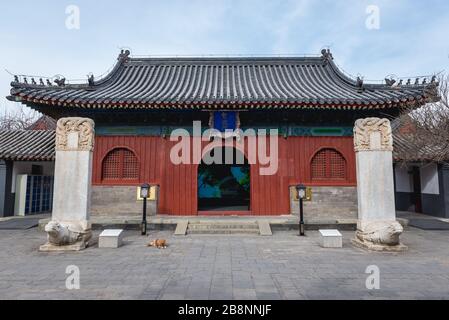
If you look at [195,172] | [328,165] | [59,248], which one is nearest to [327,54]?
[328,165]

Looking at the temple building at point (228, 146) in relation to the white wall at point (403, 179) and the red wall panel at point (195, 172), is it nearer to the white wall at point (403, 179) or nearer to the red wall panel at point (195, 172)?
the red wall panel at point (195, 172)

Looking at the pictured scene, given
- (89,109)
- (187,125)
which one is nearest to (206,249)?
(187,125)

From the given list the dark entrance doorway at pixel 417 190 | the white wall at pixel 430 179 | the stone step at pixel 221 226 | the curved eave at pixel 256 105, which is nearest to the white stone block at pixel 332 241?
the stone step at pixel 221 226

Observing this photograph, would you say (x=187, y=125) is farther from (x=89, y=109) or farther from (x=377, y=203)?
(x=377, y=203)

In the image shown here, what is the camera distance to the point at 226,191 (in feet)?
46.4

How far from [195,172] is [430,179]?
11.0m

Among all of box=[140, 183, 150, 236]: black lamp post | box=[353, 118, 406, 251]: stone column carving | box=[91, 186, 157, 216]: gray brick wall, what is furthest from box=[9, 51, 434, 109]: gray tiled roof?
box=[91, 186, 157, 216]: gray brick wall

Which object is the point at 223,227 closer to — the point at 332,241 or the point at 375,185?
the point at 332,241

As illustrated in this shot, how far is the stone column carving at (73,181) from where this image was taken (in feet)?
23.1

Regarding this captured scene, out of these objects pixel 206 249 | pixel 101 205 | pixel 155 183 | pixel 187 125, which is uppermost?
pixel 187 125

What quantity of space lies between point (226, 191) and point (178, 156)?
13.6 ft

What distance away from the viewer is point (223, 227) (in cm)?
930
